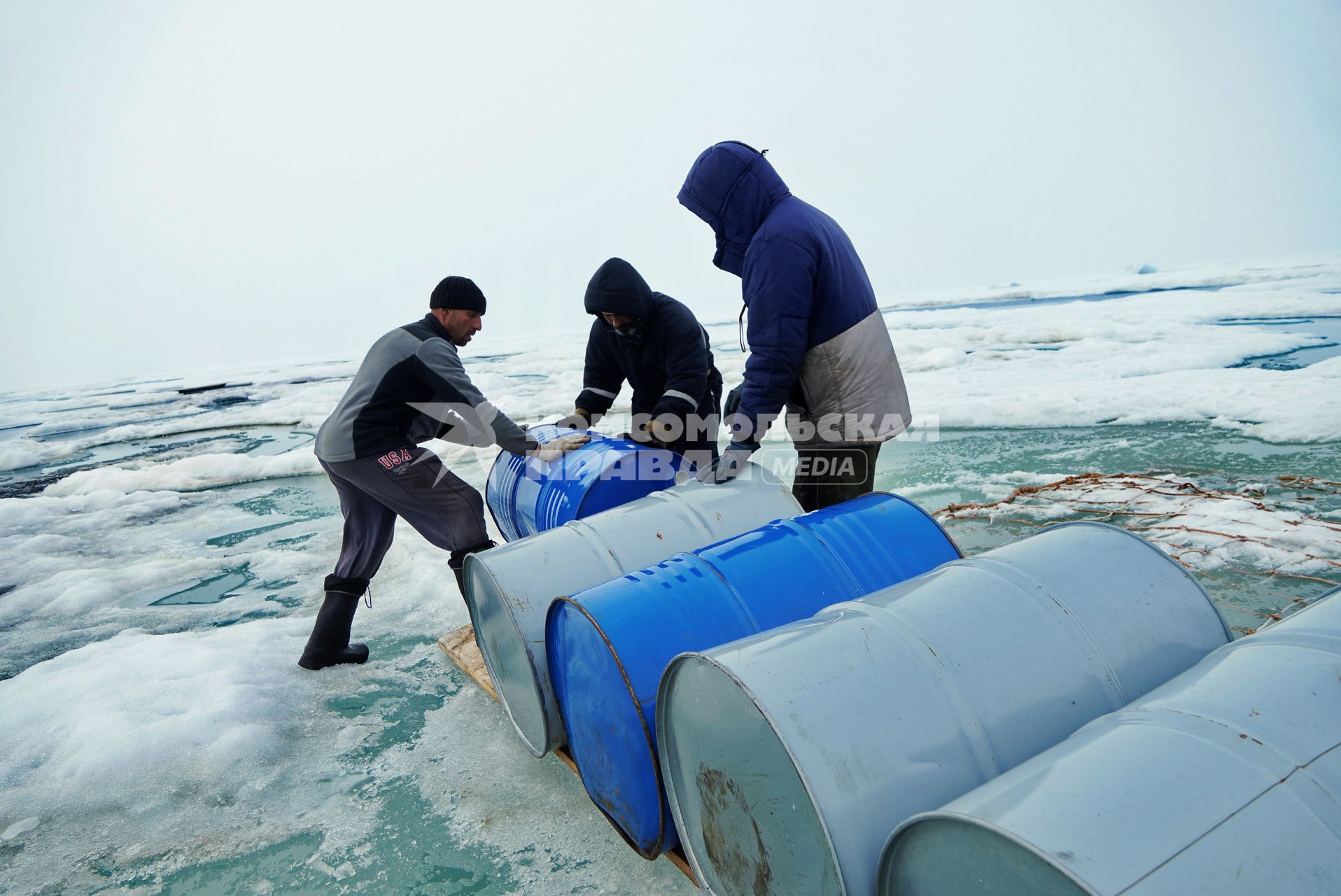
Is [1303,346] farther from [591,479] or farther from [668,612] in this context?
[668,612]

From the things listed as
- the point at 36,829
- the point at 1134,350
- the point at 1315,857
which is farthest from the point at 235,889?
the point at 1134,350

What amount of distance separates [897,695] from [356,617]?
3.14 m

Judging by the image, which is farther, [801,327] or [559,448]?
[559,448]

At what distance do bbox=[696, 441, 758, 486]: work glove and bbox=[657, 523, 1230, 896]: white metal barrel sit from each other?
3.24 feet

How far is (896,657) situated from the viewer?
140cm

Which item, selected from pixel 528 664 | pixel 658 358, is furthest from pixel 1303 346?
pixel 528 664

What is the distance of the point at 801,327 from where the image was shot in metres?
2.42

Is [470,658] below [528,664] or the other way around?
below

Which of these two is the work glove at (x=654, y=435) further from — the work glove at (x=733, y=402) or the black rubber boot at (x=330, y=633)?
the black rubber boot at (x=330, y=633)

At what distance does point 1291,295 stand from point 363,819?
2052 cm

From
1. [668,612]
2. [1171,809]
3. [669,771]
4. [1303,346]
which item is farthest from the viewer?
[1303,346]

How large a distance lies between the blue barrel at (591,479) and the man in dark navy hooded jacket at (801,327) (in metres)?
0.47

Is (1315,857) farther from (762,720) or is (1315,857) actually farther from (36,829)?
(36,829)

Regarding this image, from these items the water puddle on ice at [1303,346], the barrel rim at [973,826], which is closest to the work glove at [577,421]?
the barrel rim at [973,826]
